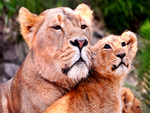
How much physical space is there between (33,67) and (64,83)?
324mm

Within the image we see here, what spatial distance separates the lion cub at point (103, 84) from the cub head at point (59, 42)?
0.47 ft

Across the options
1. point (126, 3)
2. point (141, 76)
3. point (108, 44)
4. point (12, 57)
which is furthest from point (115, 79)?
point (126, 3)

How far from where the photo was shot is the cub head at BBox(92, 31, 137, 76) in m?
2.24

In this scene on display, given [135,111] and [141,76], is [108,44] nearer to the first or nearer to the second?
[135,111]

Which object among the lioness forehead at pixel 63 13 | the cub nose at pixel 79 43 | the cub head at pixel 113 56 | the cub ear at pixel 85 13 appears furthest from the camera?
the cub ear at pixel 85 13

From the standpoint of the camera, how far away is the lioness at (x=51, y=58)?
2162 mm

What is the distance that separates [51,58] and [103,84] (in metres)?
0.50

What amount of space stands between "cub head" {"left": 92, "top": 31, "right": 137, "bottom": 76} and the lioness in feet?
0.47

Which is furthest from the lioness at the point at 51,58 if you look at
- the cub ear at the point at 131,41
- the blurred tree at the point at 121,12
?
the blurred tree at the point at 121,12

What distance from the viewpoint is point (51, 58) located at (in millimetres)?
2309

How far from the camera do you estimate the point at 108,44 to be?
91.9 inches

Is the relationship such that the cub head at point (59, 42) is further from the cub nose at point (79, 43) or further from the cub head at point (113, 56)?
the cub head at point (113, 56)

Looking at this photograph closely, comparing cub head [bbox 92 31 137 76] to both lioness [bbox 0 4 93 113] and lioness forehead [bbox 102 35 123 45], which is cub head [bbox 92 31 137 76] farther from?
lioness [bbox 0 4 93 113]

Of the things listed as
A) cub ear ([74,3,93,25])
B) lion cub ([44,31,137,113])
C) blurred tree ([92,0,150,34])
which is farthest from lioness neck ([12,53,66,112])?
blurred tree ([92,0,150,34])
